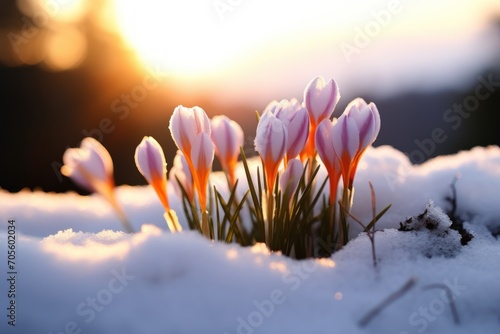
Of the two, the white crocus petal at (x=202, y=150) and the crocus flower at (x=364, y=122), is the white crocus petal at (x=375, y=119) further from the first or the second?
the white crocus petal at (x=202, y=150)

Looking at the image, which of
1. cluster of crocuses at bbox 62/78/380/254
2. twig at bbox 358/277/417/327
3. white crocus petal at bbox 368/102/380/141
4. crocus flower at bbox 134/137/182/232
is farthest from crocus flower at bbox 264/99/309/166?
twig at bbox 358/277/417/327

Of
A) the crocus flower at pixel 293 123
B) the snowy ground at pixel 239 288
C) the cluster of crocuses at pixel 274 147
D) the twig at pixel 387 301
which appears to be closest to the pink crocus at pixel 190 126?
the cluster of crocuses at pixel 274 147

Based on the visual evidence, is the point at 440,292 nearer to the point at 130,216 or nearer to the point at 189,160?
the point at 189,160

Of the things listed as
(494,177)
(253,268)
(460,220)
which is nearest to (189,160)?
(253,268)

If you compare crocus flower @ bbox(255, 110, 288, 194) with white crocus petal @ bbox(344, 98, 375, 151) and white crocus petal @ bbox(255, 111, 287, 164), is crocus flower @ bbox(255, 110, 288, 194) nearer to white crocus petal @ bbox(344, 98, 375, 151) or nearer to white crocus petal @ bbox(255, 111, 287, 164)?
white crocus petal @ bbox(255, 111, 287, 164)

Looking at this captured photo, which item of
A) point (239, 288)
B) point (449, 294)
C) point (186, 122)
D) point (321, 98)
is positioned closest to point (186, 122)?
point (186, 122)

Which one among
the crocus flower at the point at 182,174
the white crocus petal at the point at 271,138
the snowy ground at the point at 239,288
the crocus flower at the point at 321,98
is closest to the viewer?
the snowy ground at the point at 239,288

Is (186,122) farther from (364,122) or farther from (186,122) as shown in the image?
(364,122)
